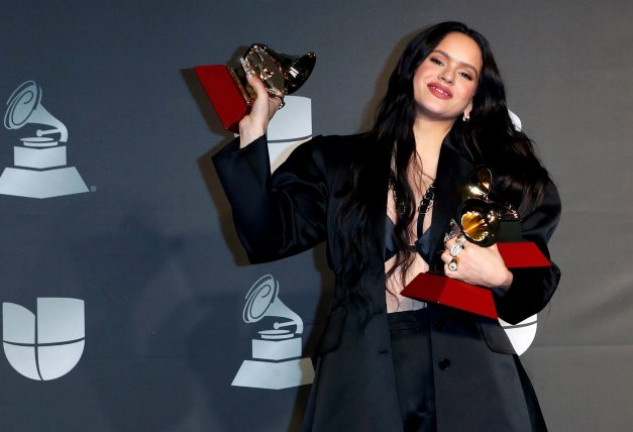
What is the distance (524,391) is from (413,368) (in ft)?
0.86

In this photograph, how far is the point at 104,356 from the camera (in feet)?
9.44

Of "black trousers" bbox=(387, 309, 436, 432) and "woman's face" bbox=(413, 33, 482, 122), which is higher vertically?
"woman's face" bbox=(413, 33, 482, 122)

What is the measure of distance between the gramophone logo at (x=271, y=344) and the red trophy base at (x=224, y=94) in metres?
1.14

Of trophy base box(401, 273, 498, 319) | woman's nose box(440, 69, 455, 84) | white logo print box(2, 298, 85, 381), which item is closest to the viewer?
trophy base box(401, 273, 498, 319)

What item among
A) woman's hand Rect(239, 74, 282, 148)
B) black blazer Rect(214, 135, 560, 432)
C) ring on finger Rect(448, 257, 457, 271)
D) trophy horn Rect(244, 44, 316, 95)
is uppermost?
trophy horn Rect(244, 44, 316, 95)

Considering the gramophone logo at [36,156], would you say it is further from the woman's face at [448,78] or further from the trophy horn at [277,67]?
the woman's face at [448,78]

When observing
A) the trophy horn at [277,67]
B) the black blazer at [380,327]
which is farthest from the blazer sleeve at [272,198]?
the trophy horn at [277,67]

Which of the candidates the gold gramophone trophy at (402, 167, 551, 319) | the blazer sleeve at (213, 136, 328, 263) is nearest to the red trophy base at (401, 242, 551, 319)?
the gold gramophone trophy at (402, 167, 551, 319)

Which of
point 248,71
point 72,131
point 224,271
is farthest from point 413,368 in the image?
point 72,131

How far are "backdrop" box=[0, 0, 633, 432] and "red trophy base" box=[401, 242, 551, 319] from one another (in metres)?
1.22

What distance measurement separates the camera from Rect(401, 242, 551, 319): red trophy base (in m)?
1.69

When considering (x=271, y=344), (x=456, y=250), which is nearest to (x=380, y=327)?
(x=456, y=250)

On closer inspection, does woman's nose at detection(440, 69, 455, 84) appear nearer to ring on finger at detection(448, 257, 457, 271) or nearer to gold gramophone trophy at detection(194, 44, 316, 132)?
gold gramophone trophy at detection(194, 44, 316, 132)

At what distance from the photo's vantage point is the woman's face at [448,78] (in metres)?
2.02
